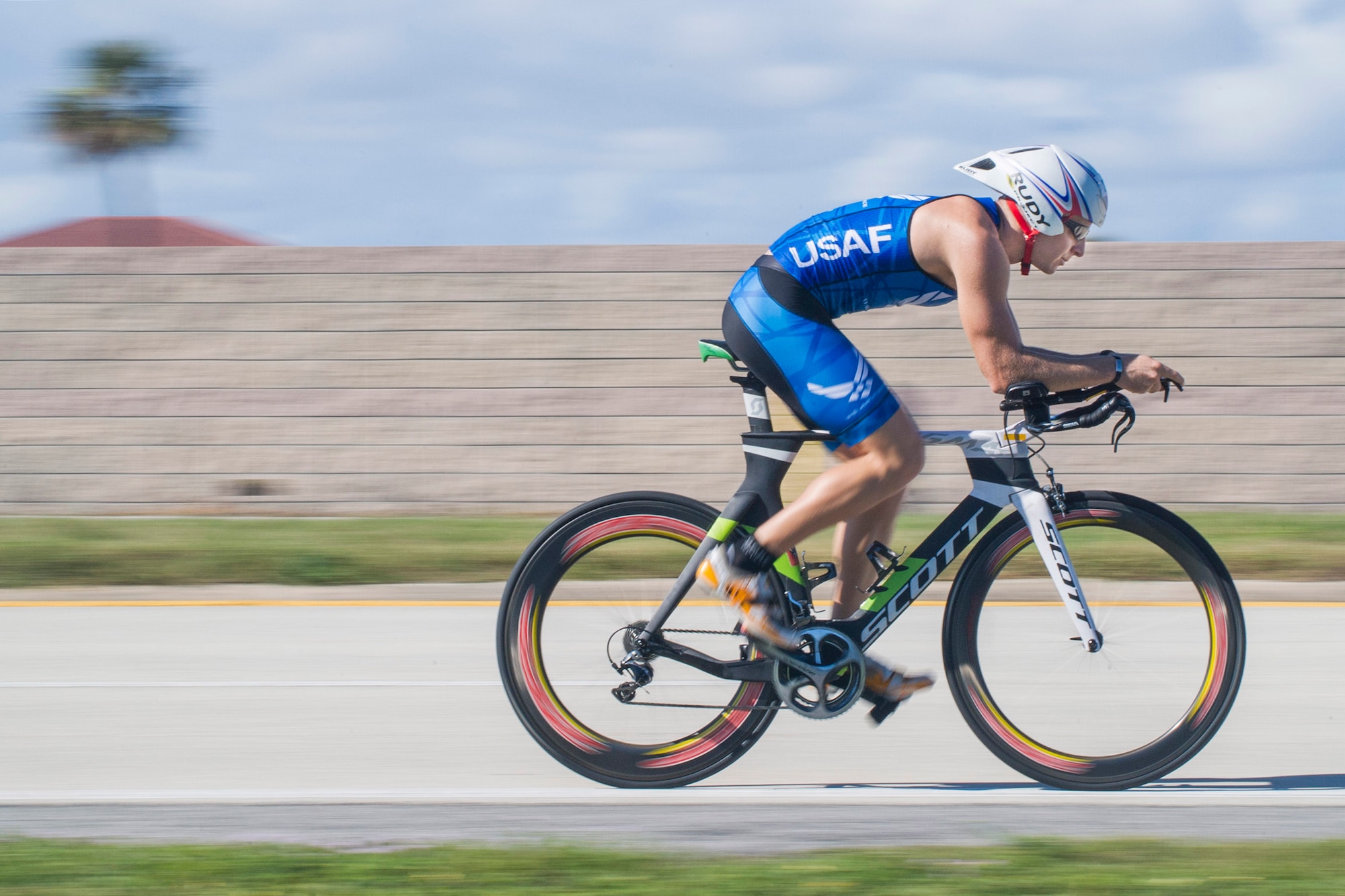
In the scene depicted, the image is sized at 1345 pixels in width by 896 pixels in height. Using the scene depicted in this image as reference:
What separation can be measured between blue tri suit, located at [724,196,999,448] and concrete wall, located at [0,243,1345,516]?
30.3 ft

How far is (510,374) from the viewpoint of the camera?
14328 millimetres

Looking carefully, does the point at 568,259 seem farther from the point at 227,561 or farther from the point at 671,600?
the point at 671,600

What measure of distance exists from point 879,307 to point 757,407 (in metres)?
0.47

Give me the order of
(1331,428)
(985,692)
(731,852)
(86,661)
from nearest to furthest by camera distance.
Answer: (731,852) < (985,692) < (86,661) < (1331,428)

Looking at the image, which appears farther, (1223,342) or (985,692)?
(1223,342)

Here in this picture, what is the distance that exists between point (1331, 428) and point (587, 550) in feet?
37.2

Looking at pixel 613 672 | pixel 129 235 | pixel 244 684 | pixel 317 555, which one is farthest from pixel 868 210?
pixel 129 235

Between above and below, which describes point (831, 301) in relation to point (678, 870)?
above

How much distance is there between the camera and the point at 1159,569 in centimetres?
437

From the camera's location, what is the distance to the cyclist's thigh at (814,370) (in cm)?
416

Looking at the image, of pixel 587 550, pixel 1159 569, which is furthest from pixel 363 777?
pixel 1159 569

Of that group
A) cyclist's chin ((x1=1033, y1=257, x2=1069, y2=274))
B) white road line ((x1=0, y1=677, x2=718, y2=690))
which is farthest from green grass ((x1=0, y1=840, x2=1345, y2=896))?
white road line ((x1=0, y1=677, x2=718, y2=690))

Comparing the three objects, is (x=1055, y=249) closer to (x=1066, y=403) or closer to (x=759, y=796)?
(x=1066, y=403)

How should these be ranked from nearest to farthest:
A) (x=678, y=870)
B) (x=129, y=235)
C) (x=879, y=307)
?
(x=678, y=870) < (x=879, y=307) < (x=129, y=235)
